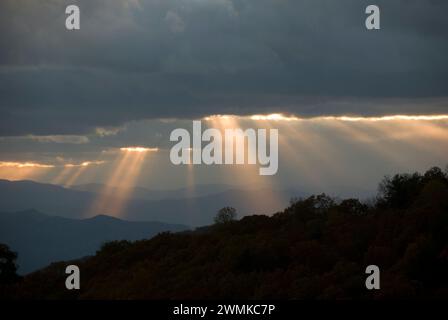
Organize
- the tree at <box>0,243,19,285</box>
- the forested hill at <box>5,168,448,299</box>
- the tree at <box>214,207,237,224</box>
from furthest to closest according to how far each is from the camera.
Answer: the tree at <box>214,207,237,224</box>
the tree at <box>0,243,19,285</box>
the forested hill at <box>5,168,448,299</box>

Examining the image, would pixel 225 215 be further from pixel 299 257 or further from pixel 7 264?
pixel 299 257

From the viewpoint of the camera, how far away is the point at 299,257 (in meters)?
68.0

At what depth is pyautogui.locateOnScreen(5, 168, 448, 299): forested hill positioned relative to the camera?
55.7m

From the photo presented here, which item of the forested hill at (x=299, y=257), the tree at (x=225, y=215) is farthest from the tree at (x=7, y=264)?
the tree at (x=225, y=215)

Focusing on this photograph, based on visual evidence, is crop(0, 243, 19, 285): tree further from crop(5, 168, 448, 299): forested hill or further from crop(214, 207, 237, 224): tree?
crop(214, 207, 237, 224): tree

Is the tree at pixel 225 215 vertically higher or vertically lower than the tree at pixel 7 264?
higher

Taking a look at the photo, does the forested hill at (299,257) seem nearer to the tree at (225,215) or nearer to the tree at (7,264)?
the tree at (7,264)

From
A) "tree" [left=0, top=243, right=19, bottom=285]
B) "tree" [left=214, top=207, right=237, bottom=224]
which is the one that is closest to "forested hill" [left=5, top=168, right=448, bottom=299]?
"tree" [left=0, top=243, right=19, bottom=285]

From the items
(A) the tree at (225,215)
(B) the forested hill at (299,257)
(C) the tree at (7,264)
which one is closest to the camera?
(B) the forested hill at (299,257)

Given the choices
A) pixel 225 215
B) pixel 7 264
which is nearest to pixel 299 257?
pixel 7 264

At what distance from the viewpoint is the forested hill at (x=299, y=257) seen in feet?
183
